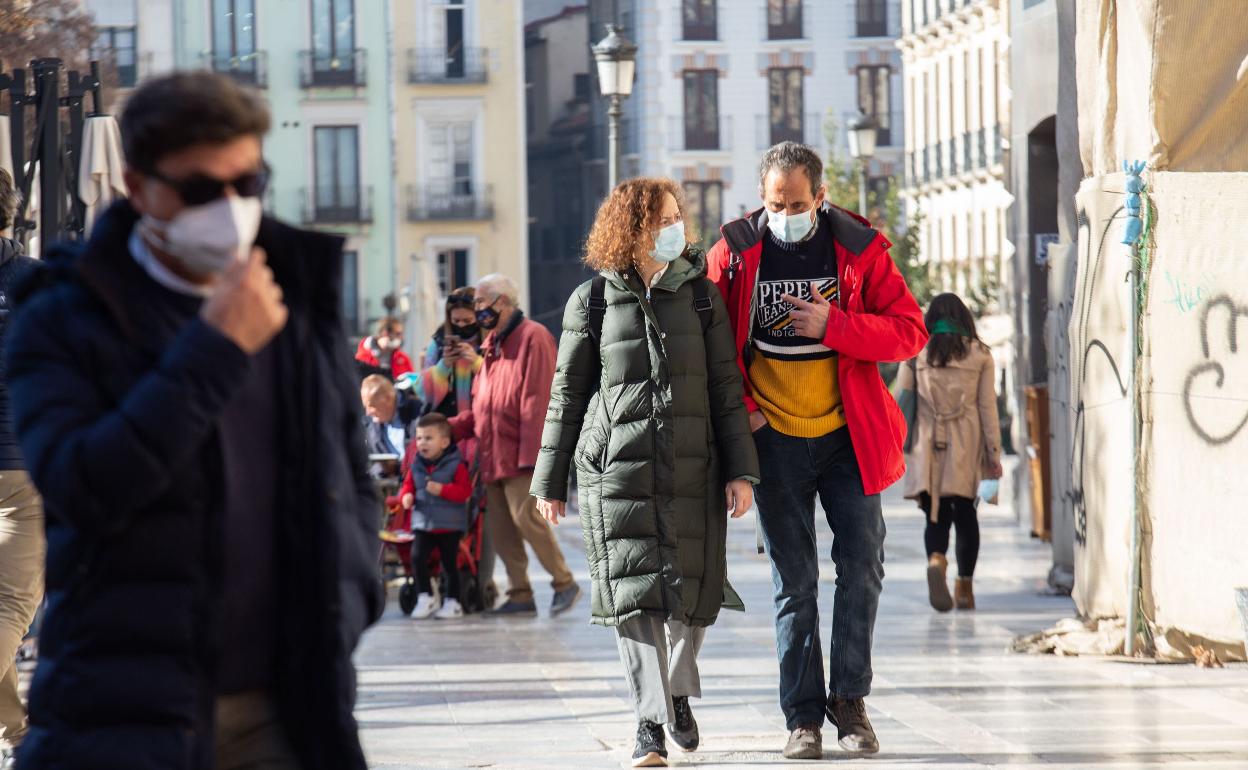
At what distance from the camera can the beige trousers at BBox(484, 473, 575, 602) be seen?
12555mm

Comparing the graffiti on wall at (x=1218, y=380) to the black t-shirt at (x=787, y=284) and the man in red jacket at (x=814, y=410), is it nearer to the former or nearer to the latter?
the man in red jacket at (x=814, y=410)

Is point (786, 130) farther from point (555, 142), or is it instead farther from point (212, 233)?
point (212, 233)

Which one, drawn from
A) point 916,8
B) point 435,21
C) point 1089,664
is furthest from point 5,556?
point 916,8

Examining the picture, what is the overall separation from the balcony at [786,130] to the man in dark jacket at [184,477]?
6090 cm

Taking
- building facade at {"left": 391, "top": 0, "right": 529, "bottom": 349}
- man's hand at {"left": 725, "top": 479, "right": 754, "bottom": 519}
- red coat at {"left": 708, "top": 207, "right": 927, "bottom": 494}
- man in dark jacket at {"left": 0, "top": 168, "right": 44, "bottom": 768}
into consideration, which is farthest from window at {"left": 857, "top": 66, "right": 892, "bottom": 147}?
man in dark jacket at {"left": 0, "top": 168, "right": 44, "bottom": 768}

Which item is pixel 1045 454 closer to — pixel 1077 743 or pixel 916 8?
pixel 1077 743

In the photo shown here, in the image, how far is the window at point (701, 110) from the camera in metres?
63.7

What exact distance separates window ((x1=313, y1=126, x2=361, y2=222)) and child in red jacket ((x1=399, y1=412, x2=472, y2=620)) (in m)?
43.1

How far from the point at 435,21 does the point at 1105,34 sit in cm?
4720

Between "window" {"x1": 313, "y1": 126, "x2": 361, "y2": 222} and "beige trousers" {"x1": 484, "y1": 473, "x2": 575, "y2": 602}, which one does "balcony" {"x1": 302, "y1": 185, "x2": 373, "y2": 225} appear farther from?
"beige trousers" {"x1": 484, "y1": 473, "x2": 575, "y2": 602}

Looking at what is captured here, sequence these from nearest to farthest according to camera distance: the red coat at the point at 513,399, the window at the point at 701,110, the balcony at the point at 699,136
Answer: the red coat at the point at 513,399 → the balcony at the point at 699,136 → the window at the point at 701,110

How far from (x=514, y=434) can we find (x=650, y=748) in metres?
5.50

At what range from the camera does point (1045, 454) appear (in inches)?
593

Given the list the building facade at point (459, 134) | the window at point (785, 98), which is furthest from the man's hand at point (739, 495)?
the window at point (785, 98)
